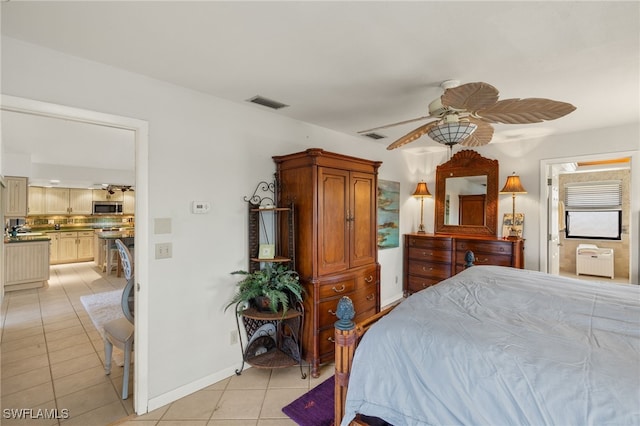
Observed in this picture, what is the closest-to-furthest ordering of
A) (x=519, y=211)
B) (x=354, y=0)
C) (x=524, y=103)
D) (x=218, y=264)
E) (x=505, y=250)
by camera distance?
1. (x=354, y=0)
2. (x=524, y=103)
3. (x=218, y=264)
4. (x=505, y=250)
5. (x=519, y=211)

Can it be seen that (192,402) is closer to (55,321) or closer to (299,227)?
(299,227)

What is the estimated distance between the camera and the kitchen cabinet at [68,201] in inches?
318

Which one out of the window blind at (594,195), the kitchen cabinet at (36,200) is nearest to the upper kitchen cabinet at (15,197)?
the kitchen cabinet at (36,200)

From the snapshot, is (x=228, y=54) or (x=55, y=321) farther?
(x=55, y=321)

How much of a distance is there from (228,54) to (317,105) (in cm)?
110

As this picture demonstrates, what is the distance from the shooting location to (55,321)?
3947mm

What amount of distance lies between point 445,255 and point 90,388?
431cm

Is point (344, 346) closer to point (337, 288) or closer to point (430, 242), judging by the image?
point (337, 288)

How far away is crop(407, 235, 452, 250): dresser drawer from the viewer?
4355mm

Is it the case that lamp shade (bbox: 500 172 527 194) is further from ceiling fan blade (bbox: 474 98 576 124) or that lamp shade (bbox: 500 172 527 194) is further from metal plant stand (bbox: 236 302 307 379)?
metal plant stand (bbox: 236 302 307 379)

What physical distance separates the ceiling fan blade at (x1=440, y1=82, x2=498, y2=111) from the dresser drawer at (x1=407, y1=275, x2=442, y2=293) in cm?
329

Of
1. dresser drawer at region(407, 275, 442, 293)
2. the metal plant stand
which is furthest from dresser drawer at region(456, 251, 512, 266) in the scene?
the metal plant stand

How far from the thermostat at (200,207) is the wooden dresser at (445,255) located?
330 centimetres

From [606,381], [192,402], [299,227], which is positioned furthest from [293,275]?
[606,381]
